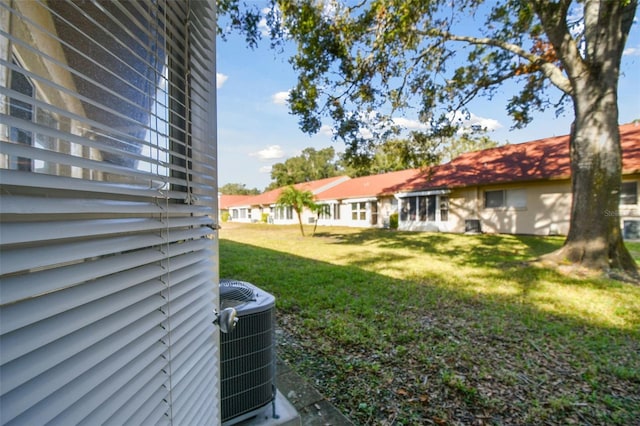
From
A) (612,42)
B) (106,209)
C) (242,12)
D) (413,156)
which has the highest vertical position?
(242,12)

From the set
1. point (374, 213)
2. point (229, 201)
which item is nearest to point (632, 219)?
point (374, 213)

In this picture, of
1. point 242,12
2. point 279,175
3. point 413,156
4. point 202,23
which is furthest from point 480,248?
point 279,175

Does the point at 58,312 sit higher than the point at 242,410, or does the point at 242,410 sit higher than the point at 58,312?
the point at 58,312

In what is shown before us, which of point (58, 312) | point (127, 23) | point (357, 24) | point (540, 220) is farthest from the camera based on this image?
point (540, 220)

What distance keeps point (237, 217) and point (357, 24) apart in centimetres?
3499

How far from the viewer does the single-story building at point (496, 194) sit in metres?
13.1

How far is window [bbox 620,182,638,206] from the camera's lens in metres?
11.7

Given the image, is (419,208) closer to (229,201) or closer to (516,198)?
(516,198)

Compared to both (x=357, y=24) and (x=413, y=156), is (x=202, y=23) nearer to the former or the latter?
(x=357, y=24)

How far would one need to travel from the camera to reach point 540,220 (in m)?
13.9

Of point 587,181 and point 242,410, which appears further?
point 587,181

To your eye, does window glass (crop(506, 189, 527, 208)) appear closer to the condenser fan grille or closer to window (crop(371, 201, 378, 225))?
window (crop(371, 201, 378, 225))

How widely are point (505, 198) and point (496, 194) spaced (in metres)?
0.48

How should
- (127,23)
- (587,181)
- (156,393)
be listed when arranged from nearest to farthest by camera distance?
(156,393) → (127,23) → (587,181)
